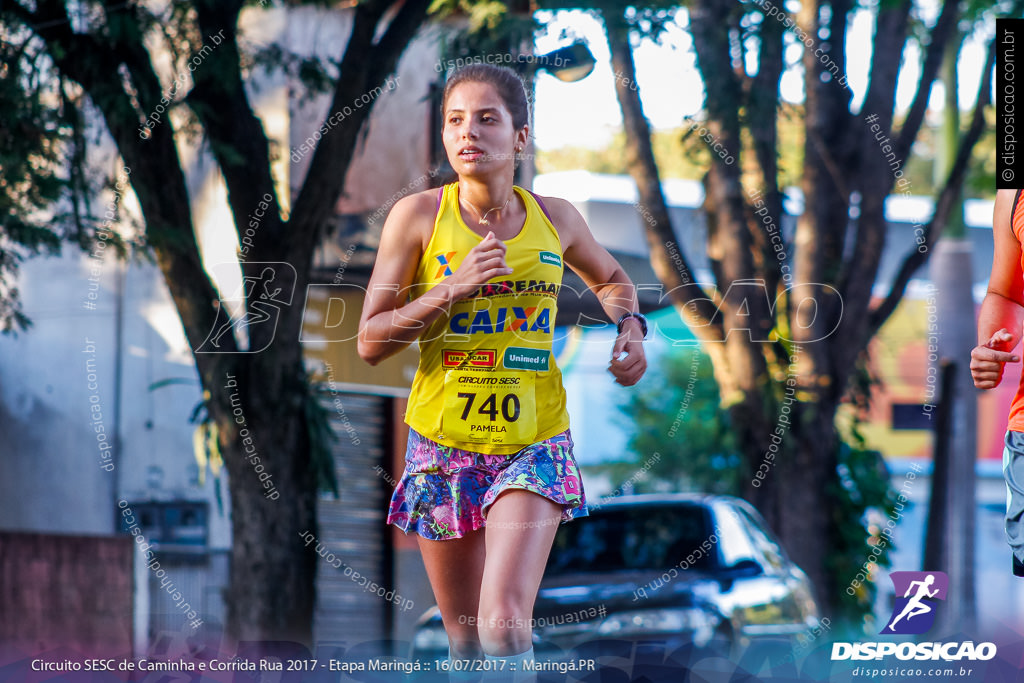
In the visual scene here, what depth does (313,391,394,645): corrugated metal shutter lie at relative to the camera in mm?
8461

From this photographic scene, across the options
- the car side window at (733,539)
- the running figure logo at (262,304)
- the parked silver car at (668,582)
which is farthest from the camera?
the car side window at (733,539)

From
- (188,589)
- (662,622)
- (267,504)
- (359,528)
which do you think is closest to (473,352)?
(267,504)

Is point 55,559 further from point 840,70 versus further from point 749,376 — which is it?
point 840,70

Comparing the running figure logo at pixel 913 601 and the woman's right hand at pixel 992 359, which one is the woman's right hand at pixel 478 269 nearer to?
the woman's right hand at pixel 992 359

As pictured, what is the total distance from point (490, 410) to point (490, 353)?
0.14 m

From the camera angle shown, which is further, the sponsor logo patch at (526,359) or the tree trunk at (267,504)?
the tree trunk at (267,504)

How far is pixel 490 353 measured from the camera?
9.55 ft

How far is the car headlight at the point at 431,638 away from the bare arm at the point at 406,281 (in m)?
3.46

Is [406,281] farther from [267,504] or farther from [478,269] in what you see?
[267,504]

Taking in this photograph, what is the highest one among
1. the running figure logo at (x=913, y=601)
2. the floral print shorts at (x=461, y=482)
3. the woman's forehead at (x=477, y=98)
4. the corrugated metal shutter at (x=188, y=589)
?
the woman's forehead at (x=477, y=98)

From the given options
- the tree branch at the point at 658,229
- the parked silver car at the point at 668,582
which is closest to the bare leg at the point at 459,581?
the parked silver car at the point at 668,582

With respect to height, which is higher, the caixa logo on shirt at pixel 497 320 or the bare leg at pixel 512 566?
the caixa logo on shirt at pixel 497 320

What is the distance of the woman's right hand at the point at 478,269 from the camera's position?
2.71 metres

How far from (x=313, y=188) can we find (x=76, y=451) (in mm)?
3884
